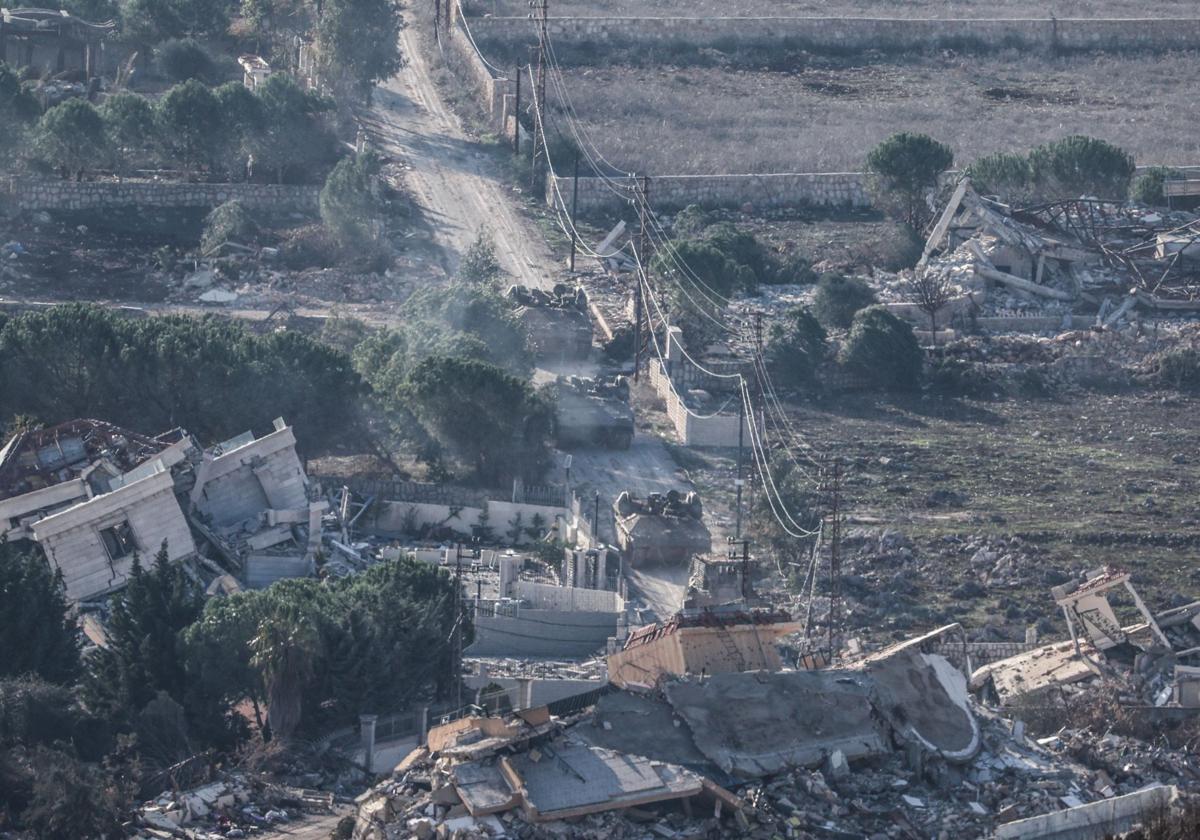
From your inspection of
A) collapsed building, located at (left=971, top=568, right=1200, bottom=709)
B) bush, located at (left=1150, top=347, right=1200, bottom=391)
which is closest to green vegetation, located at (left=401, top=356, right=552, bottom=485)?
collapsed building, located at (left=971, top=568, right=1200, bottom=709)

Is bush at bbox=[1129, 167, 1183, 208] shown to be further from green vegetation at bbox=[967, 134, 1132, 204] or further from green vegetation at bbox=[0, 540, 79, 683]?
green vegetation at bbox=[0, 540, 79, 683]

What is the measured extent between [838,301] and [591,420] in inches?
356

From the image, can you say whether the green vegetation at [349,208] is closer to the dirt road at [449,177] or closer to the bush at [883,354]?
the dirt road at [449,177]

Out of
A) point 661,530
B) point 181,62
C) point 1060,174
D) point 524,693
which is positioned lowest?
point 661,530

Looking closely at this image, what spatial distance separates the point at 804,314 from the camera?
5288 centimetres

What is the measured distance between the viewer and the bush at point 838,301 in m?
54.8

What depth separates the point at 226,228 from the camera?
56.0 metres

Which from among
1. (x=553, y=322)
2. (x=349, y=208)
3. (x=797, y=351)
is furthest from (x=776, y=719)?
(x=349, y=208)

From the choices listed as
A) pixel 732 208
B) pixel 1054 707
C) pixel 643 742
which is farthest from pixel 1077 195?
pixel 643 742

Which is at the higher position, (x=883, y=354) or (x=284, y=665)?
(x=284, y=665)

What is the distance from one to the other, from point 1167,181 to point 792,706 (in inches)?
1561

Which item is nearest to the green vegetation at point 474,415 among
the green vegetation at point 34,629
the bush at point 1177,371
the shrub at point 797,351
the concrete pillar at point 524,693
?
the shrub at point 797,351

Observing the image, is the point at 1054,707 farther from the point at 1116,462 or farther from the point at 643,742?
→ the point at 1116,462

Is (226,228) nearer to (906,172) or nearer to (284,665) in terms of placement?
(906,172)
